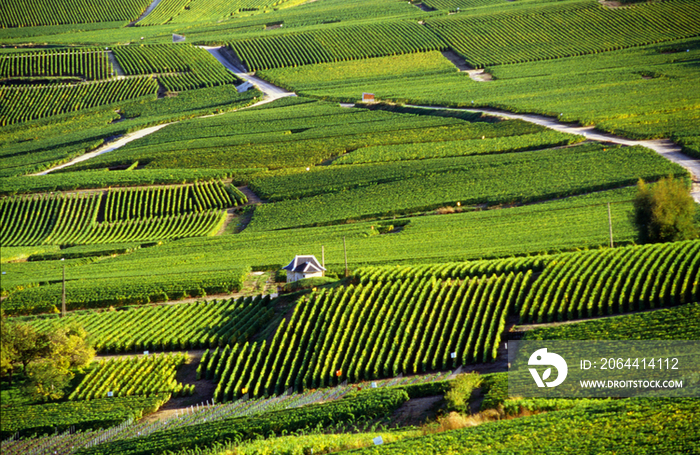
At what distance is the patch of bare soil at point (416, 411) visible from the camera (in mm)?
35281

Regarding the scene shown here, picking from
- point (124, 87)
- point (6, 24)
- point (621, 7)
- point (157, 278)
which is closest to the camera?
point (157, 278)

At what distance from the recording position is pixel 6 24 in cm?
18538

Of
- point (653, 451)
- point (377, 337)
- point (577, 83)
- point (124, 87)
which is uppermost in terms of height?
point (124, 87)

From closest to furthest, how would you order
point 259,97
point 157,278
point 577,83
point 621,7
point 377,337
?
point 377,337
point 157,278
point 577,83
point 259,97
point 621,7

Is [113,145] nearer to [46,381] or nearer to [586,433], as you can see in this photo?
[46,381]

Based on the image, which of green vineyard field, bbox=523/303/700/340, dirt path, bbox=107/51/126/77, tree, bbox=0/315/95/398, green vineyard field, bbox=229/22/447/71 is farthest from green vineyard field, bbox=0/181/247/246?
green vineyard field, bbox=229/22/447/71

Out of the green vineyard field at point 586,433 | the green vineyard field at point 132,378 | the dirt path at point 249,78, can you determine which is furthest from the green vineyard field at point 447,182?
the green vineyard field at point 586,433

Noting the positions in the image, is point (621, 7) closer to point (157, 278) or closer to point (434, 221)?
point (434, 221)

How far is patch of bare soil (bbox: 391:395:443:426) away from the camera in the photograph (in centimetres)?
3528

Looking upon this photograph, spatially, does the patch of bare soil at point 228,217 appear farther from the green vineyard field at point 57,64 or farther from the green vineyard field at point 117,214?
the green vineyard field at point 57,64

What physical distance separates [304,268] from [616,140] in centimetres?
5145

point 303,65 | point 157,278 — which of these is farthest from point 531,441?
point 303,65

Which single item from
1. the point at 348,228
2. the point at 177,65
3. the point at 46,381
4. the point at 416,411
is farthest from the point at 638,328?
the point at 177,65

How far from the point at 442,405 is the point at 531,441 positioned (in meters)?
8.13
